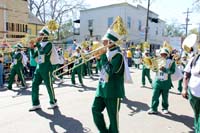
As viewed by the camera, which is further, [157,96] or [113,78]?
[157,96]

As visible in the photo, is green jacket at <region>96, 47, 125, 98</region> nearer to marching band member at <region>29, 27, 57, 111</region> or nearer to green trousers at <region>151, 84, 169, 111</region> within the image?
green trousers at <region>151, 84, 169, 111</region>

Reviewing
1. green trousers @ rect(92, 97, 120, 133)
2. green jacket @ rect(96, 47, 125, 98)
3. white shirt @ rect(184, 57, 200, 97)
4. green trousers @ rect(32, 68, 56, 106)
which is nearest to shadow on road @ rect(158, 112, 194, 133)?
white shirt @ rect(184, 57, 200, 97)

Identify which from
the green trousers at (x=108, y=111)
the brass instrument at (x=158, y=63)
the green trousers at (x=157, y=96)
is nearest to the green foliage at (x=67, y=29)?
the brass instrument at (x=158, y=63)

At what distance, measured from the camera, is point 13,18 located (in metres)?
24.1

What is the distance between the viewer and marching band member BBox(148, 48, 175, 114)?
24.1 feet

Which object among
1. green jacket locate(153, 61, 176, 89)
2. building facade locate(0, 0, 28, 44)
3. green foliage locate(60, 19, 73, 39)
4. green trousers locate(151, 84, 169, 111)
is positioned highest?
green foliage locate(60, 19, 73, 39)

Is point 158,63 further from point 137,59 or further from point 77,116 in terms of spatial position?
point 137,59

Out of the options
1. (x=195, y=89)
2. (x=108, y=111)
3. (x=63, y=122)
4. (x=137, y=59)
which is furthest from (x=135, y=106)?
(x=137, y=59)

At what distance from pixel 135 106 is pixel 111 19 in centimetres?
2952

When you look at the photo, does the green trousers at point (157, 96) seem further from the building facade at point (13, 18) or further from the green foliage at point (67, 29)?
the green foliage at point (67, 29)

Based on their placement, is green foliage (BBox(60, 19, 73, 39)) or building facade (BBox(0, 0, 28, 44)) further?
green foliage (BBox(60, 19, 73, 39))

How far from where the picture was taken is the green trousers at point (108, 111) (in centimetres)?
480

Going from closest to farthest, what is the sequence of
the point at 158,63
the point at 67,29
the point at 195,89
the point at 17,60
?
the point at 195,89 → the point at 158,63 → the point at 17,60 → the point at 67,29

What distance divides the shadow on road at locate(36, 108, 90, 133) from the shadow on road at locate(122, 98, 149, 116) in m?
1.68
